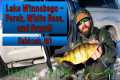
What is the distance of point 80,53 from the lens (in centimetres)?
523

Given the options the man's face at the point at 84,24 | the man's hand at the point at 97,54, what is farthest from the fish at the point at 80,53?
the man's face at the point at 84,24

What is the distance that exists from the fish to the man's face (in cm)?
19

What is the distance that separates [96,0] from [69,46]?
285 inches

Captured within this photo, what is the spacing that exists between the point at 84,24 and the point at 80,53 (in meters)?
0.36

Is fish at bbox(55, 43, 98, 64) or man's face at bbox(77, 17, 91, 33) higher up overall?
man's face at bbox(77, 17, 91, 33)

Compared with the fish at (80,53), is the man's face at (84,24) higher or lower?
higher

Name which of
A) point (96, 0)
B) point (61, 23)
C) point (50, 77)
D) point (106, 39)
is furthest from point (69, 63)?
point (96, 0)

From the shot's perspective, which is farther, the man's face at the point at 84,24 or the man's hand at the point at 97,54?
the man's face at the point at 84,24

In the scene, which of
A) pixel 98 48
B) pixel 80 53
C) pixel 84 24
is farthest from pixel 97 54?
pixel 84 24

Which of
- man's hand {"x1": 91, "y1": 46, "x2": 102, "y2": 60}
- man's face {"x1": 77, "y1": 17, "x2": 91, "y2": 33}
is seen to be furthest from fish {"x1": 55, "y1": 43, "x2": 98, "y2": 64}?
man's face {"x1": 77, "y1": 17, "x2": 91, "y2": 33}

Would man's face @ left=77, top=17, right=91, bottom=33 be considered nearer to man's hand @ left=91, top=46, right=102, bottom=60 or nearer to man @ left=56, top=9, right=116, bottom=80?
man @ left=56, top=9, right=116, bottom=80

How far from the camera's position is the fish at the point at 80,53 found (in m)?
5.22

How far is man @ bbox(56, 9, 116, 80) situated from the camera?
5184 millimetres

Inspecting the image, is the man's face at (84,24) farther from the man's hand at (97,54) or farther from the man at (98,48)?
the man's hand at (97,54)
